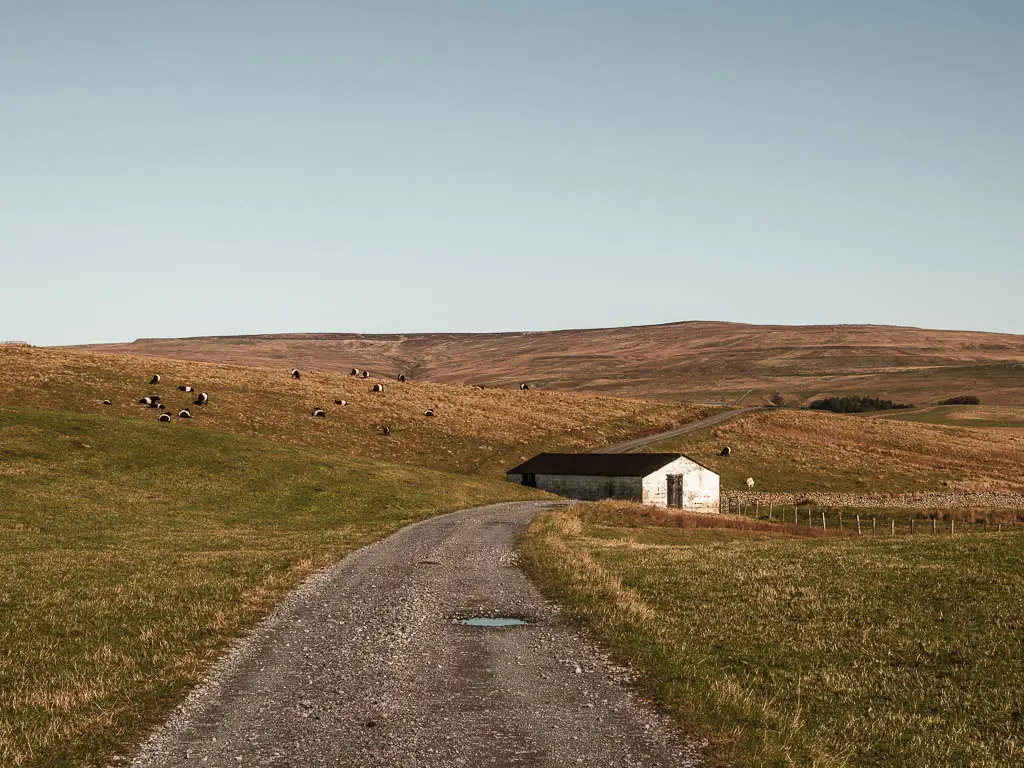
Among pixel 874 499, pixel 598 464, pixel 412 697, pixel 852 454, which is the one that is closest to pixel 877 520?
pixel 874 499

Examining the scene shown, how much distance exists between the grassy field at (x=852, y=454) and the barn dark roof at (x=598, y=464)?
1749cm

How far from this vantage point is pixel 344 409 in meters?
108

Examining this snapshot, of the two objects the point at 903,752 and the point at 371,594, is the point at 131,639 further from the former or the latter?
the point at 903,752

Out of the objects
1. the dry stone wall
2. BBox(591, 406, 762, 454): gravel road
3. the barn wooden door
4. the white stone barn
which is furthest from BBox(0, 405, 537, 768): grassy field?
BBox(591, 406, 762, 454): gravel road

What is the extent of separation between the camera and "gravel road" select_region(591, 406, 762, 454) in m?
110

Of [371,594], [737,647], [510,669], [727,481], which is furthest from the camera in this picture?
[727,481]

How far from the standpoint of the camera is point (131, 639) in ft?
64.6

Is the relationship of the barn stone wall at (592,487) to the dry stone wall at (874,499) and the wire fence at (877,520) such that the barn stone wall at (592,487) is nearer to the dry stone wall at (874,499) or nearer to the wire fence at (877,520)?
the wire fence at (877,520)

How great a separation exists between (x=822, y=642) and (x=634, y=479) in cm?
6161

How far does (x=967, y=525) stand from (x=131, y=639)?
66.0 meters

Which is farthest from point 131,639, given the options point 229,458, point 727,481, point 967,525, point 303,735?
point 727,481

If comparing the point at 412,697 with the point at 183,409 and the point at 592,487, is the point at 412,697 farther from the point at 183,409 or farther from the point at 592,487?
the point at 183,409

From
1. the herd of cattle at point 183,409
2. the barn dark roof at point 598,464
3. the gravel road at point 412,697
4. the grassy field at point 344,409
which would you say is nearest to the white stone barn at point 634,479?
the barn dark roof at point 598,464

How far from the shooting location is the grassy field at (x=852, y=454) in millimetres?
102250
